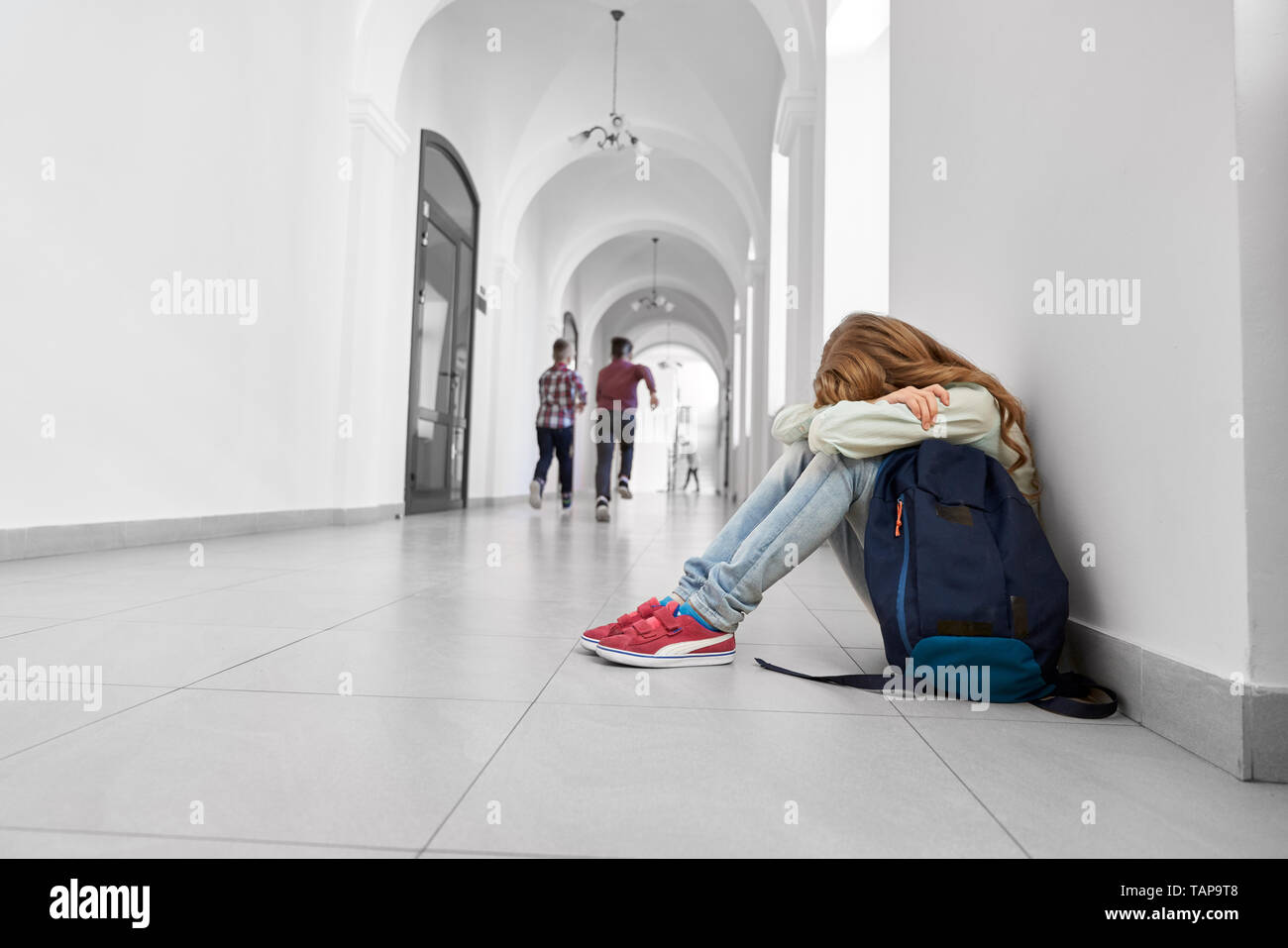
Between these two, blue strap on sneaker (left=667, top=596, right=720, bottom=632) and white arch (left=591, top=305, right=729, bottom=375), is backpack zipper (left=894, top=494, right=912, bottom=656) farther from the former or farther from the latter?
white arch (left=591, top=305, right=729, bottom=375)

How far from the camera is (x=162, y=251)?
3684 millimetres

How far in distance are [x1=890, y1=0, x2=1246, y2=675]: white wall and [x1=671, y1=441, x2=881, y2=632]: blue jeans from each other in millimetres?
437

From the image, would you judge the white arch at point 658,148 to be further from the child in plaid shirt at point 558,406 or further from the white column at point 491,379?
the child in plaid shirt at point 558,406

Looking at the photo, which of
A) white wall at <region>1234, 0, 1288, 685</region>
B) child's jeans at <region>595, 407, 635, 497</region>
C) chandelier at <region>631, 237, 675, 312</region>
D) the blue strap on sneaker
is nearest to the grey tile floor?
the blue strap on sneaker

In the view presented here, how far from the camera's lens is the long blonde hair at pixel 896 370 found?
5.55 ft

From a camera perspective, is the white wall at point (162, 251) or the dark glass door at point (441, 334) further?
the dark glass door at point (441, 334)

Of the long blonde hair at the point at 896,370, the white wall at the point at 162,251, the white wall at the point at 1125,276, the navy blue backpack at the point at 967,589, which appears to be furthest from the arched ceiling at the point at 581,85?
the navy blue backpack at the point at 967,589

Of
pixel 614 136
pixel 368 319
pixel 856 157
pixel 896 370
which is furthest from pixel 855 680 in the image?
pixel 614 136

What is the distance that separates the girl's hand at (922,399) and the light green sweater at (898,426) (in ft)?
0.04

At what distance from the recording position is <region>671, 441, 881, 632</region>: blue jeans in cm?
167

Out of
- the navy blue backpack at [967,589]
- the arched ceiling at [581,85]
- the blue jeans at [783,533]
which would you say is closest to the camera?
the navy blue backpack at [967,589]

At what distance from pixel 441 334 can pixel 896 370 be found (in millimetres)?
6549

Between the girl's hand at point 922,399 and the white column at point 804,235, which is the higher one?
the white column at point 804,235

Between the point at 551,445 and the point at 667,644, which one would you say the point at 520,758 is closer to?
the point at 667,644
